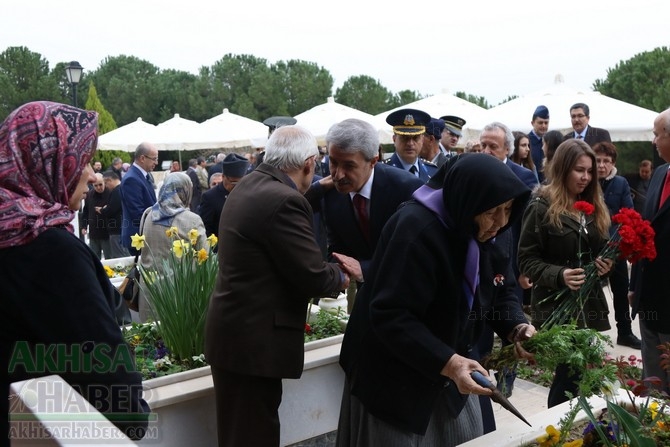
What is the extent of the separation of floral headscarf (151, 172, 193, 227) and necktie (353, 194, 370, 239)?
187 centimetres

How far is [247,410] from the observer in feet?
9.61

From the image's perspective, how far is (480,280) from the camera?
2.48 m

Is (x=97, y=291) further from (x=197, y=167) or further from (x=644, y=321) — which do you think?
(x=197, y=167)

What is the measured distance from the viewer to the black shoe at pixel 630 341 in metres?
6.02

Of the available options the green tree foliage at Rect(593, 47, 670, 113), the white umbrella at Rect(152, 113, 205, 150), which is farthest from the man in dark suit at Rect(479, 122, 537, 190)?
the green tree foliage at Rect(593, 47, 670, 113)

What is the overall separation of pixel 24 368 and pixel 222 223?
124cm

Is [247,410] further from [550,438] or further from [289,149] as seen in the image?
[550,438]

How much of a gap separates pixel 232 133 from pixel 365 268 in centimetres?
1275

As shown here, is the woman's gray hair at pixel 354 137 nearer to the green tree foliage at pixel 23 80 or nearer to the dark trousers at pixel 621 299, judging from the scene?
the dark trousers at pixel 621 299

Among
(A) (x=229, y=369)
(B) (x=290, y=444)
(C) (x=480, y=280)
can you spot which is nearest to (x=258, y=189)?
(A) (x=229, y=369)

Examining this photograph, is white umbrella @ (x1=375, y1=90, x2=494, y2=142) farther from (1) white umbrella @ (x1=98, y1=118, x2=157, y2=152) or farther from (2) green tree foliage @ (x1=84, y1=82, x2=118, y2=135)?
(2) green tree foliage @ (x1=84, y1=82, x2=118, y2=135)

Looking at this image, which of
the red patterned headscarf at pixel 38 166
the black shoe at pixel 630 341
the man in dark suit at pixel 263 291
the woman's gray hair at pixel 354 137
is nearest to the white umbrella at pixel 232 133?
the black shoe at pixel 630 341

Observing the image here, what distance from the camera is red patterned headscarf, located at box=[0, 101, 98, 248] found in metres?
1.79

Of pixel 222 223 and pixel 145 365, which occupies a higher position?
pixel 222 223
